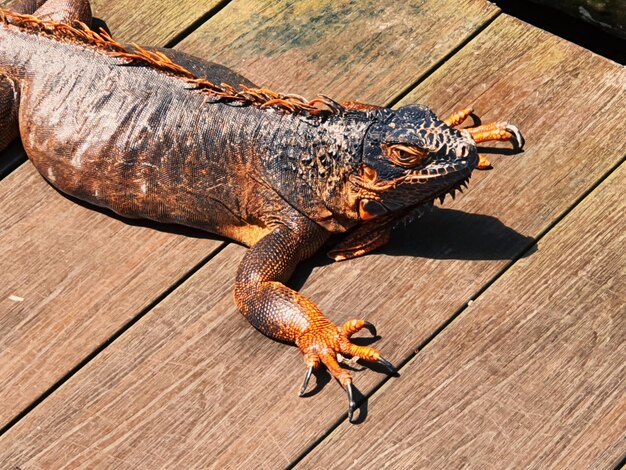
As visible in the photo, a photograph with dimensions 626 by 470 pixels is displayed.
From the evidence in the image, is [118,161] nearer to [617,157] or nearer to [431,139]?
[431,139]

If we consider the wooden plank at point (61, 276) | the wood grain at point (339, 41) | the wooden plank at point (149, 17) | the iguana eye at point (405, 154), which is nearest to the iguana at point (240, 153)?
the iguana eye at point (405, 154)

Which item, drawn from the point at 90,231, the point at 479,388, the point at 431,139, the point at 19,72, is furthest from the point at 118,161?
the point at 479,388

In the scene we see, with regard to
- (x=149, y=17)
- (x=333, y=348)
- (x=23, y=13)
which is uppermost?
(x=23, y=13)

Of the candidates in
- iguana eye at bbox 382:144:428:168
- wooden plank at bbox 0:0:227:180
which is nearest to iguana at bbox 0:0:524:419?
iguana eye at bbox 382:144:428:168

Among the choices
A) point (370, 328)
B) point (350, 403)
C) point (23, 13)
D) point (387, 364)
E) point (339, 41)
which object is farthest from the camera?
point (23, 13)

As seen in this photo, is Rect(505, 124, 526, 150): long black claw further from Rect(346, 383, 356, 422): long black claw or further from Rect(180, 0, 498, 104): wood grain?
Rect(346, 383, 356, 422): long black claw

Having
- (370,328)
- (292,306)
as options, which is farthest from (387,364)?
(292,306)

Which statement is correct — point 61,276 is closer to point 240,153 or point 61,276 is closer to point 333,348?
point 240,153
